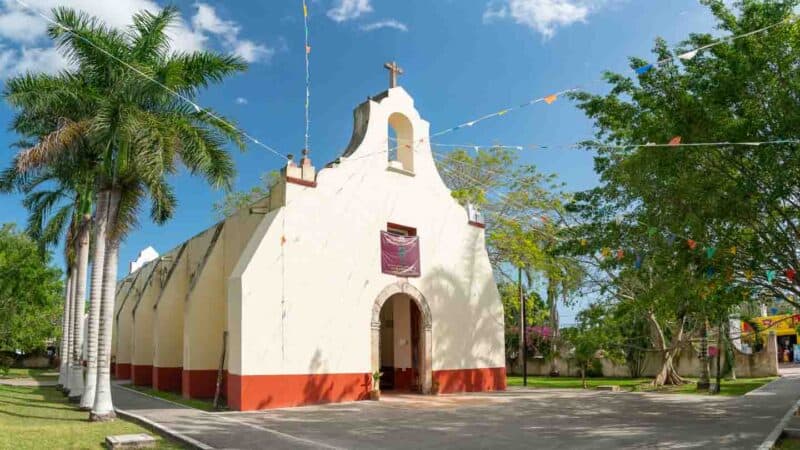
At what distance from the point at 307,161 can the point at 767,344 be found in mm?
21397

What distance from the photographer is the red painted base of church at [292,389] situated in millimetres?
14477

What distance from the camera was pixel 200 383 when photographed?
674 inches

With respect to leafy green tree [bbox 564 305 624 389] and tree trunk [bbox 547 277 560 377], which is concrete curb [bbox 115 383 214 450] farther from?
tree trunk [bbox 547 277 560 377]

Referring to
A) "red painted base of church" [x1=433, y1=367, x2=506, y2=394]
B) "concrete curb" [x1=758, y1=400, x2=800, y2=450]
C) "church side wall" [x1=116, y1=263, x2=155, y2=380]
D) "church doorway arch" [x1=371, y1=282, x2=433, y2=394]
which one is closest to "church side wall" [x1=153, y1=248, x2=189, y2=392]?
"church doorway arch" [x1=371, y1=282, x2=433, y2=394]

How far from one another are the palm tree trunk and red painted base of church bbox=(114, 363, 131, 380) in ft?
28.2

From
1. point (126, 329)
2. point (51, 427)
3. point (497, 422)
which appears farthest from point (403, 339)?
point (126, 329)

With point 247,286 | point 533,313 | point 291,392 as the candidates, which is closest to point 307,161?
point 247,286

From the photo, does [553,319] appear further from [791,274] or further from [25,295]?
[25,295]

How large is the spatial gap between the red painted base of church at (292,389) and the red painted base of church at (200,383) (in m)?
2.49

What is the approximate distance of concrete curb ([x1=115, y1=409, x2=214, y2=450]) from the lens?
380 inches

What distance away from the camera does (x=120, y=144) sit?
13.5 meters

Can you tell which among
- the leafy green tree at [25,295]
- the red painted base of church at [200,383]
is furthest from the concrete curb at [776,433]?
the leafy green tree at [25,295]

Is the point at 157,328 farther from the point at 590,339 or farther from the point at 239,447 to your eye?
the point at 590,339

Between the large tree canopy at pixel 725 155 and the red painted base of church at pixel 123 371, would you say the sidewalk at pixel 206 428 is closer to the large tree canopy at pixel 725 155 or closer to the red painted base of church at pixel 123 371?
the large tree canopy at pixel 725 155
